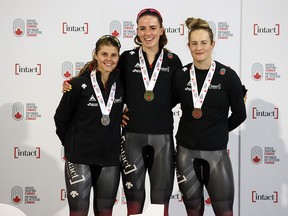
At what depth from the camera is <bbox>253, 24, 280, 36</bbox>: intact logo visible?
416 centimetres

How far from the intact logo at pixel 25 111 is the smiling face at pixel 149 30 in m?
1.73

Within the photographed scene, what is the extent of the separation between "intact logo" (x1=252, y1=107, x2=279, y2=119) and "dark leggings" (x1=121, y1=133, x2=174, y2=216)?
5.02ft

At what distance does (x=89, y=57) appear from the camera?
423 centimetres

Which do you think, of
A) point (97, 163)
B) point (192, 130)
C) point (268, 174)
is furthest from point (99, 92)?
point (268, 174)

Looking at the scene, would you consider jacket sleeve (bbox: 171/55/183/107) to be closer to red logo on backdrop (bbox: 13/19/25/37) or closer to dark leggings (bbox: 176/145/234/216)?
dark leggings (bbox: 176/145/234/216)

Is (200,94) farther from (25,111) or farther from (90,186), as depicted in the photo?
(25,111)

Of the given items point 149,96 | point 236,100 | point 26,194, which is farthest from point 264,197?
point 26,194

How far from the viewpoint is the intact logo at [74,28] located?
419 centimetres

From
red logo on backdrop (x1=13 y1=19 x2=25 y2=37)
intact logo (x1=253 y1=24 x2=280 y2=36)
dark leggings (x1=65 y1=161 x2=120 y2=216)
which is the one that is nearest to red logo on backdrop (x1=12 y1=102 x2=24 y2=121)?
red logo on backdrop (x1=13 y1=19 x2=25 y2=37)

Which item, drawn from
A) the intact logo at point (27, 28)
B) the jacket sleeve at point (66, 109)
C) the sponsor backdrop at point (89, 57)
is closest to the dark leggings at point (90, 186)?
the jacket sleeve at point (66, 109)

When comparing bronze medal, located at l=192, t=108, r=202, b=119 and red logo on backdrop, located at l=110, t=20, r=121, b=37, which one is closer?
bronze medal, located at l=192, t=108, r=202, b=119

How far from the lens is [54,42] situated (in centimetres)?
421

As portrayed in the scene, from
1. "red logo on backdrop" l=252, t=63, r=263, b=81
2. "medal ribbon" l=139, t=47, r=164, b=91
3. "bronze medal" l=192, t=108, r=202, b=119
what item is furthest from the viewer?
"red logo on backdrop" l=252, t=63, r=263, b=81

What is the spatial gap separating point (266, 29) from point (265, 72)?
44cm
